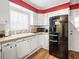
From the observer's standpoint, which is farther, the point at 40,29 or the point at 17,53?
the point at 40,29

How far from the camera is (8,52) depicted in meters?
1.95

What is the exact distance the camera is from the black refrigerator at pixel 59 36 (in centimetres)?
296

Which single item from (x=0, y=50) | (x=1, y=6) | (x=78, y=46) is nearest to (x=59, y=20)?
(x=78, y=46)

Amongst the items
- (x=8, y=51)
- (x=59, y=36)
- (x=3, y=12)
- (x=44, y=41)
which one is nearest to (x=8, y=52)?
(x=8, y=51)

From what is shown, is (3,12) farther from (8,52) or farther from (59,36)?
(59,36)

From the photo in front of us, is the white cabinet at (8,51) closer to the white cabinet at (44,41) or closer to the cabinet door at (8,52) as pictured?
the cabinet door at (8,52)

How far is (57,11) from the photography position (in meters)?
4.24

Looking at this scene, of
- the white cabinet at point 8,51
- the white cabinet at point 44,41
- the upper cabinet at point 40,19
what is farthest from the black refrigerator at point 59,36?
the white cabinet at point 8,51

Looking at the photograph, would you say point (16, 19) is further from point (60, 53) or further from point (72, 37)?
point (72, 37)

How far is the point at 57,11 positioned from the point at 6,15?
2671 mm

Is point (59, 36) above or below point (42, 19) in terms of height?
below

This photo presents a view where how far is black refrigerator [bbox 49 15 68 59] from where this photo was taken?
2955 millimetres

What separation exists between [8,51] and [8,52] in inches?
1.0

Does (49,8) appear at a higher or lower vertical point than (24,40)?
higher
